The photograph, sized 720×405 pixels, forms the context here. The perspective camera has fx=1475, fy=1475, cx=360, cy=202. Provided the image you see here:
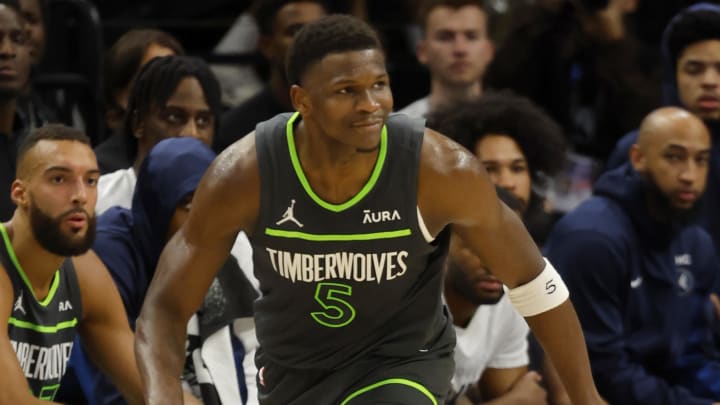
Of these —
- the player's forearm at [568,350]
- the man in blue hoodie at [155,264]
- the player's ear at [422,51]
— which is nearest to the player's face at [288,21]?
the player's ear at [422,51]

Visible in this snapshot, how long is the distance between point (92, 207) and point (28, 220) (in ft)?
0.66

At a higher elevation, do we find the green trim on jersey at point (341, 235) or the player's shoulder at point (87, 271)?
the green trim on jersey at point (341, 235)

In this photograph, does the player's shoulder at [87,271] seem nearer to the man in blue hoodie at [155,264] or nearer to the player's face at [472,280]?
the man in blue hoodie at [155,264]

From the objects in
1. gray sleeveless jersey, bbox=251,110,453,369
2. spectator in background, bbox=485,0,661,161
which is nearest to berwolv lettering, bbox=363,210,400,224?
gray sleeveless jersey, bbox=251,110,453,369

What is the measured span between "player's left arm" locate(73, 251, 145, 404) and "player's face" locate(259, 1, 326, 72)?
2.03 m

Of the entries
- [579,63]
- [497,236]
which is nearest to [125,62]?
[579,63]

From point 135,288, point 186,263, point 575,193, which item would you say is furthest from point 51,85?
point 186,263

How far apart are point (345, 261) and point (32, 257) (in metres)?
1.21

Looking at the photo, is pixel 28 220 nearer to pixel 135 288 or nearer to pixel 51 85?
pixel 135 288

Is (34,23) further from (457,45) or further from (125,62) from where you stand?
(457,45)

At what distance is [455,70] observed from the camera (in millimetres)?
6344

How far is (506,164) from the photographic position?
216 inches

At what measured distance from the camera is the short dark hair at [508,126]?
18.6ft

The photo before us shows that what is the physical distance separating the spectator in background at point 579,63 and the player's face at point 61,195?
2.83m
